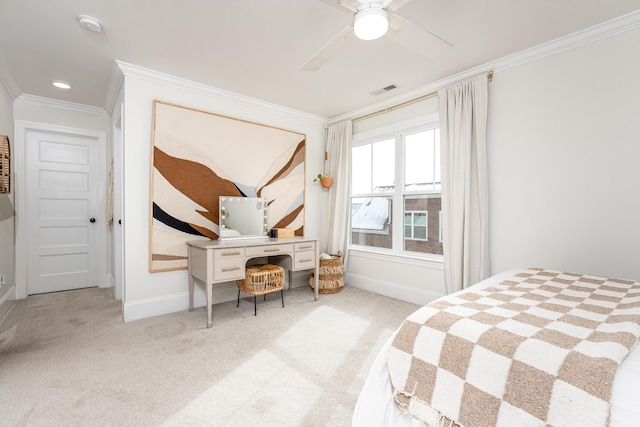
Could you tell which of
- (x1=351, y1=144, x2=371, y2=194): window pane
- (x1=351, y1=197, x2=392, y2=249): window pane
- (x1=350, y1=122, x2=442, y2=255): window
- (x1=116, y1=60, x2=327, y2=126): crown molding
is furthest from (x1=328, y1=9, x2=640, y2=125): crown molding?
(x1=116, y1=60, x2=327, y2=126): crown molding

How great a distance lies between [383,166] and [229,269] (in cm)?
229

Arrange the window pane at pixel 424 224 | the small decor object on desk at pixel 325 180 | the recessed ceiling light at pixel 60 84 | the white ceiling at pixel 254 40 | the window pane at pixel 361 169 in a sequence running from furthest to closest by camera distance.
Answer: the small decor object on desk at pixel 325 180 → the window pane at pixel 361 169 → the window pane at pixel 424 224 → the recessed ceiling light at pixel 60 84 → the white ceiling at pixel 254 40

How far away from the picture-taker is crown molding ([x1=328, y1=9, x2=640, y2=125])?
6.86 ft

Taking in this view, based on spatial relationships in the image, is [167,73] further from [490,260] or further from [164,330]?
[490,260]

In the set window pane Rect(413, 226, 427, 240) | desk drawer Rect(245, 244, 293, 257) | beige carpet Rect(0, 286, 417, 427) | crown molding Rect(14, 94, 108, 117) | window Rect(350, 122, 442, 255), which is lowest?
beige carpet Rect(0, 286, 417, 427)

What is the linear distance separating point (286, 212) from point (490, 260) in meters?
2.41

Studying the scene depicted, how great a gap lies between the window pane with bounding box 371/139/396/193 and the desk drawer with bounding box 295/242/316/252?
1.16 metres

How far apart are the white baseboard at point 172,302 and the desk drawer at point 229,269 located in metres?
0.66

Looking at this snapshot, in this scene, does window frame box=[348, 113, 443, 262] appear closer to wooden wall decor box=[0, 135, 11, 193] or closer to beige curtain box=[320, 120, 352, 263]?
beige curtain box=[320, 120, 352, 263]

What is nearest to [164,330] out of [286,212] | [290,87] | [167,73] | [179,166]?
[179,166]

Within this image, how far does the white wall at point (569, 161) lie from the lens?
2.10 m

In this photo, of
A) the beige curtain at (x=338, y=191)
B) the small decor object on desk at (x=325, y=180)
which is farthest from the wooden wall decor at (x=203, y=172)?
the beige curtain at (x=338, y=191)

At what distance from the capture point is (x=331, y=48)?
5.91ft

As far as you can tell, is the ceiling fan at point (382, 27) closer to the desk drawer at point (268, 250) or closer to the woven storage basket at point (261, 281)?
the desk drawer at point (268, 250)
